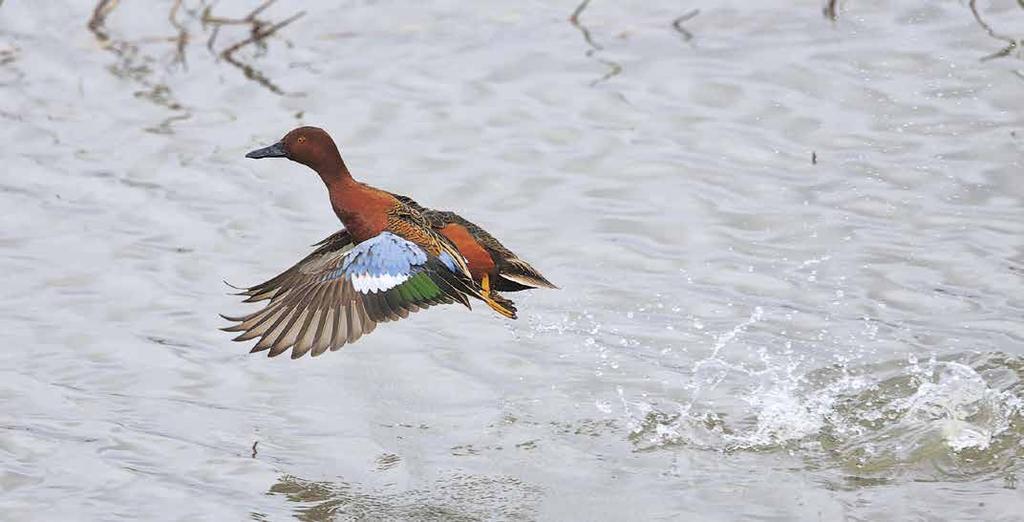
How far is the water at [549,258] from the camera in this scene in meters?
5.70

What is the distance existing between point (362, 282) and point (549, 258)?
1888 millimetres

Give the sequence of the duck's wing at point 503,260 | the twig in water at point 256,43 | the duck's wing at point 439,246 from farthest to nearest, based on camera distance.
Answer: the twig in water at point 256,43 < the duck's wing at point 503,260 < the duck's wing at point 439,246

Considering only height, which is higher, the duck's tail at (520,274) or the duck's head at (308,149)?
the duck's head at (308,149)

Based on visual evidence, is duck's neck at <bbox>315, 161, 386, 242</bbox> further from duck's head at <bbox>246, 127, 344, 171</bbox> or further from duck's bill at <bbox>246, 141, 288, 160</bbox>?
duck's bill at <bbox>246, 141, 288, 160</bbox>

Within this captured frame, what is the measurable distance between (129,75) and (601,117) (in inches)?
117

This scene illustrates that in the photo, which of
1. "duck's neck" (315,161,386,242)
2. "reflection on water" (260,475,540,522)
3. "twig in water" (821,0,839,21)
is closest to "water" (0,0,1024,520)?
"reflection on water" (260,475,540,522)

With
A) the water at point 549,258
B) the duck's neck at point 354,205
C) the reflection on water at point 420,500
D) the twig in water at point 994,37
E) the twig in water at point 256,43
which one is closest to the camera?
the reflection on water at point 420,500

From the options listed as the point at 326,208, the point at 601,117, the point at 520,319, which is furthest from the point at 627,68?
the point at 520,319

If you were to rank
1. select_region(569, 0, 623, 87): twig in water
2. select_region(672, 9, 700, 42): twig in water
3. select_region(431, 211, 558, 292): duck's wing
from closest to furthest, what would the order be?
select_region(431, 211, 558, 292): duck's wing, select_region(569, 0, 623, 87): twig in water, select_region(672, 9, 700, 42): twig in water

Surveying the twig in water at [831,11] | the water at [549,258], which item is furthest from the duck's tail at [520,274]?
the twig in water at [831,11]

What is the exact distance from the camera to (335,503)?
551 centimetres

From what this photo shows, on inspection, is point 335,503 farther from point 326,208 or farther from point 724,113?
point 724,113

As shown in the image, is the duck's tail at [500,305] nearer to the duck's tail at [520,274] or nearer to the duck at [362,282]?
the duck at [362,282]

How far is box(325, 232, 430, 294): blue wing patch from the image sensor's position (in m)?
5.76
